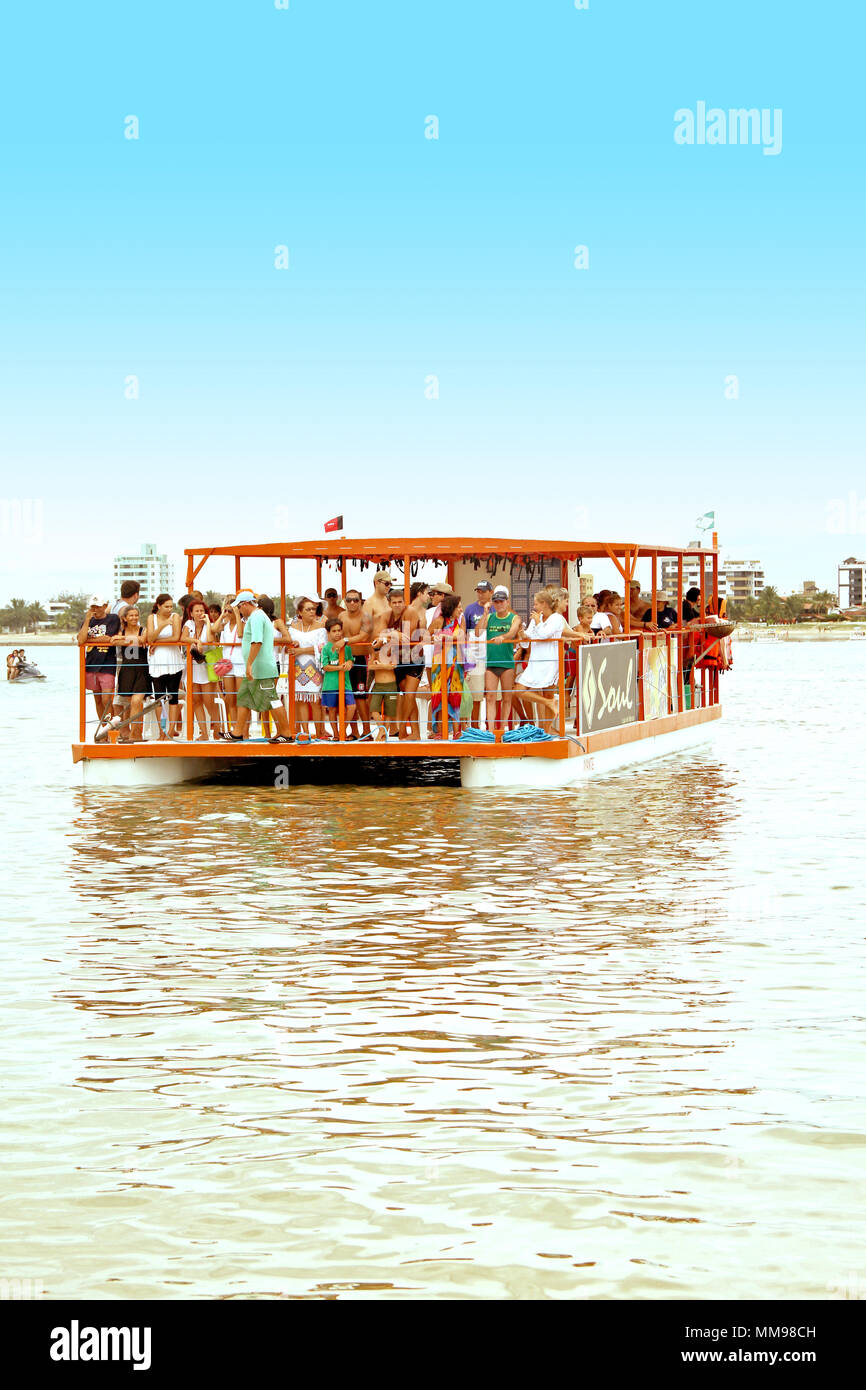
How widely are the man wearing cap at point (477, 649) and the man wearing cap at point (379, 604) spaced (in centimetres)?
95

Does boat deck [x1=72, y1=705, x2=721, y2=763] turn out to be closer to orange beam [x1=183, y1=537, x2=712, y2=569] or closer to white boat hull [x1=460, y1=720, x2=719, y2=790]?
white boat hull [x1=460, y1=720, x2=719, y2=790]

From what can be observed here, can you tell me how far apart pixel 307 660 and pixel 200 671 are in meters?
1.42

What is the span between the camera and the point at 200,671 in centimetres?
2131

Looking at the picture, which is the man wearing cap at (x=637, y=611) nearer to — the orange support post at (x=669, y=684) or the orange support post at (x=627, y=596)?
the orange support post at (x=669, y=684)

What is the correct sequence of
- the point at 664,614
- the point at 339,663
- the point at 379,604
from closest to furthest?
the point at 339,663
the point at 379,604
the point at 664,614

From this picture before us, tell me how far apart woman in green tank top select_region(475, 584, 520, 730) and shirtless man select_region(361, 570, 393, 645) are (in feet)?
3.64

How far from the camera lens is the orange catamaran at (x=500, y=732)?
20.3 m

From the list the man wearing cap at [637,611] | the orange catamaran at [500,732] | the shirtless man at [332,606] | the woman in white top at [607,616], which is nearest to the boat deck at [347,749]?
the orange catamaran at [500,732]

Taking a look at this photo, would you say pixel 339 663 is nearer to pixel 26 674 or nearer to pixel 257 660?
pixel 257 660

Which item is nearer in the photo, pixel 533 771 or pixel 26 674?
pixel 533 771

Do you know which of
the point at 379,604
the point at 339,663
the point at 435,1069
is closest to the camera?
the point at 435,1069

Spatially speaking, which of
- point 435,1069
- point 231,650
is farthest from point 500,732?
point 435,1069
